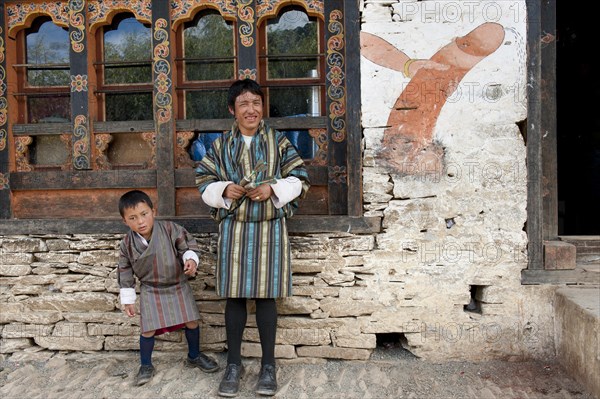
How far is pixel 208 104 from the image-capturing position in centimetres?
348

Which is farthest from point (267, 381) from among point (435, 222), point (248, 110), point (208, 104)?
point (208, 104)

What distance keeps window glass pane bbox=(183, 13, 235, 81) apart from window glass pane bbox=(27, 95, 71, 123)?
942 mm

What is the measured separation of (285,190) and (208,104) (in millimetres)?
1121

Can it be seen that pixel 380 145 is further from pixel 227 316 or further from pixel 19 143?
pixel 19 143

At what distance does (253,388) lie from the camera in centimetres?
288

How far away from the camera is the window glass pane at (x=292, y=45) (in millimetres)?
3393

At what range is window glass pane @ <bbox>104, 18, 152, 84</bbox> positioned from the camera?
11.5 feet

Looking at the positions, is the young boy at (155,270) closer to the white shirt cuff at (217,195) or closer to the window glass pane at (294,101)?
the white shirt cuff at (217,195)

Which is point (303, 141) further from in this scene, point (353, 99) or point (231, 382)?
point (231, 382)

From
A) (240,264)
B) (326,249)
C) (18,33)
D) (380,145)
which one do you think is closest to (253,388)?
(240,264)

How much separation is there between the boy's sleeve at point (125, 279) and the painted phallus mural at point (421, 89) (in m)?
1.69

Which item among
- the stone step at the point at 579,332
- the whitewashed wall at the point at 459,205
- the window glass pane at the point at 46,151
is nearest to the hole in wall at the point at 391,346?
the whitewashed wall at the point at 459,205

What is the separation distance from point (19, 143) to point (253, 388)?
96.1 inches

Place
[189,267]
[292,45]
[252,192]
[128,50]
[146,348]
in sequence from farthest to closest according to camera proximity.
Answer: [128,50] → [292,45] → [146,348] → [189,267] → [252,192]
